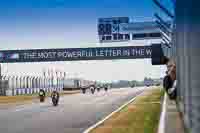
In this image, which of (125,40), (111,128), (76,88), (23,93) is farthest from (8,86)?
(76,88)

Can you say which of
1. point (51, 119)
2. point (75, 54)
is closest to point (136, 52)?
point (75, 54)

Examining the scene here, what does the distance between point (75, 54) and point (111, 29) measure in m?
21.7

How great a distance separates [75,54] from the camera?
74.4 m

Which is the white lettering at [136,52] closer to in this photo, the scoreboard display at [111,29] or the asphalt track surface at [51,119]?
the scoreboard display at [111,29]

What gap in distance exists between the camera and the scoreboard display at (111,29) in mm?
53425

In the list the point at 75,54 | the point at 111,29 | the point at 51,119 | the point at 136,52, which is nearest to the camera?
the point at 51,119

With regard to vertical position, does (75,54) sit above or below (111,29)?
below

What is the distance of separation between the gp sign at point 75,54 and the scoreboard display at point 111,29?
17979mm

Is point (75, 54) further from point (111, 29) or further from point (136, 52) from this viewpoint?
point (111, 29)

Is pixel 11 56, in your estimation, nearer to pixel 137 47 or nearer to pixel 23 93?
pixel 23 93

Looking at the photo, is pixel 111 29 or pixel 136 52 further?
pixel 136 52

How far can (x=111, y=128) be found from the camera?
49.3 ft

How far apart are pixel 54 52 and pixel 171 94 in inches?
2505

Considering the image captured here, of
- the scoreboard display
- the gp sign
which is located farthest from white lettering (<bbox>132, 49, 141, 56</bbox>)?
the scoreboard display
